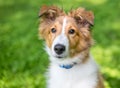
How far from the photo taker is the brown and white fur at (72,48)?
24.4 feet

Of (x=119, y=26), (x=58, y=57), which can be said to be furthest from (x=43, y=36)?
(x=119, y=26)

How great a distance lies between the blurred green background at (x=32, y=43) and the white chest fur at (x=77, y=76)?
56.7 inches

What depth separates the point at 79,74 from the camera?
7.61 meters

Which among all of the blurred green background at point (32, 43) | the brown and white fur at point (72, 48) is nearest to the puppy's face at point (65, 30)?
the brown and white fur at point (72, 48)

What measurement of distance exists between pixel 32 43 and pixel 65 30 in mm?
4219

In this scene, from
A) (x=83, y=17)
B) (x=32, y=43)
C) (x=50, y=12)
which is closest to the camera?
(x=83, y=17)

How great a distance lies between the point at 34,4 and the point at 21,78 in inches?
251

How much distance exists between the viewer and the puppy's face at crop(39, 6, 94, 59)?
733 centimetres

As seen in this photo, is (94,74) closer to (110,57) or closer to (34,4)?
(110,57)

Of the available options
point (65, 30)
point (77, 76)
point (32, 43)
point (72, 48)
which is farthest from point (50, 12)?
point (32, 43)

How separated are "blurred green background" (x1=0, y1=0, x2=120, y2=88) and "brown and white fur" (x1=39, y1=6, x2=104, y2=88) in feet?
4.95

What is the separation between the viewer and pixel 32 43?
11555 millimetres

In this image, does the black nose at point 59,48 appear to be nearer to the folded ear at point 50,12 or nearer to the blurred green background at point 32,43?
the folded ear at point 50,12

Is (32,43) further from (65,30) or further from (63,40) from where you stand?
(63,40)
